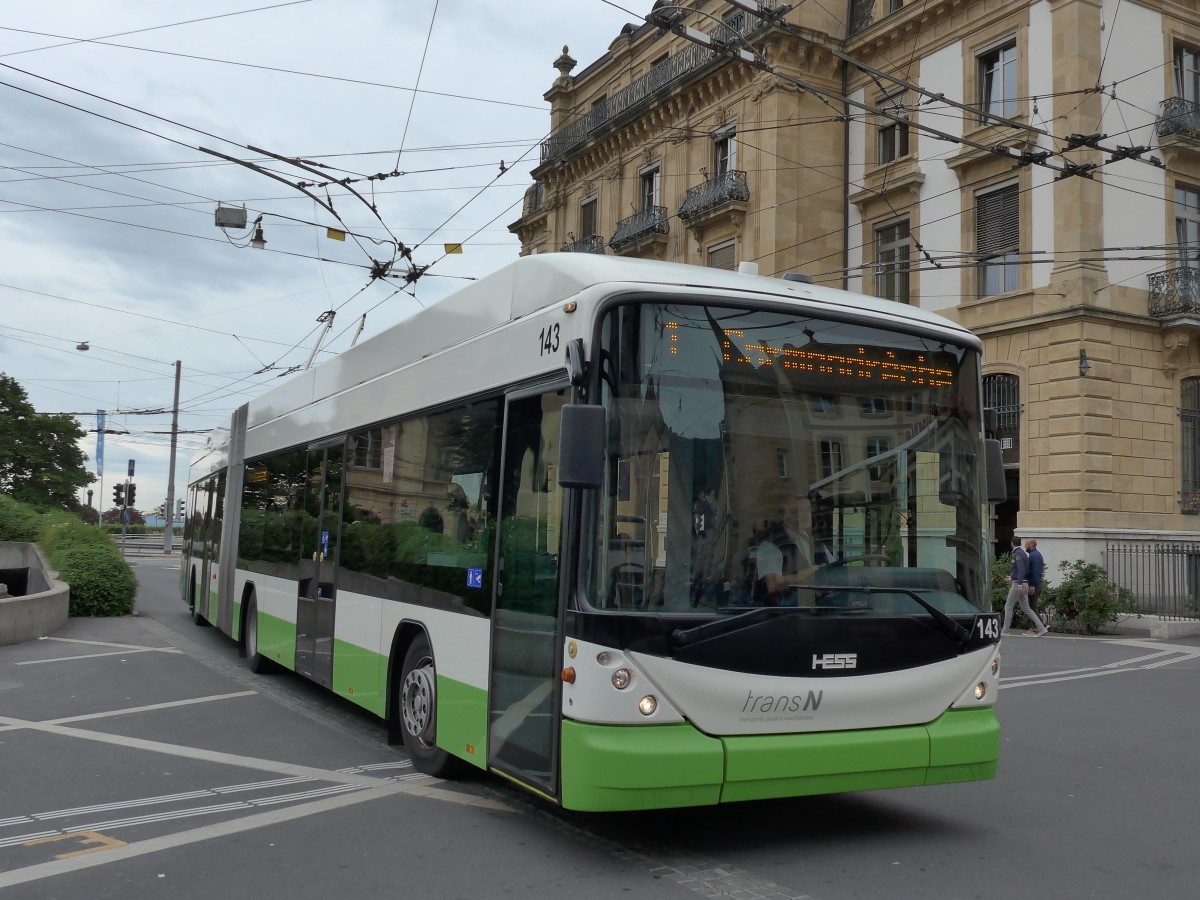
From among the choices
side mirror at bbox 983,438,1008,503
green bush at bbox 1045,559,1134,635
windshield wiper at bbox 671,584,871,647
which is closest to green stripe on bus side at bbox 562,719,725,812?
windshield wiper at bbox 671,584,871,647

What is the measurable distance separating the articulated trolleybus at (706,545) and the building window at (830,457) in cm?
1

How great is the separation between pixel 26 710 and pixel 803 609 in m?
7.72

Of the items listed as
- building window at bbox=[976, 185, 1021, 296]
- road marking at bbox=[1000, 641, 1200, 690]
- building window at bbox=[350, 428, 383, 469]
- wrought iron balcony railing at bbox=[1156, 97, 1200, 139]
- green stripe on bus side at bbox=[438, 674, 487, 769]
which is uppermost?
wrought iron balcony railing at bbox=[1156, 97, 1200, 139]

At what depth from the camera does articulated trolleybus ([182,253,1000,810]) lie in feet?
17.3

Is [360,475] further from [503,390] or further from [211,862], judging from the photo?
[211,862]

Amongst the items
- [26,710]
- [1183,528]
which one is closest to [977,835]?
[26,710]

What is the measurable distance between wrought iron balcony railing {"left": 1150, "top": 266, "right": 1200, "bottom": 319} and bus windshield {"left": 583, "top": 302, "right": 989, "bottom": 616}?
20.6 metres

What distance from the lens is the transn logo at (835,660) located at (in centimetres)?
550

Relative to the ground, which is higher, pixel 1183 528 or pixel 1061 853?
pixel 1183 528

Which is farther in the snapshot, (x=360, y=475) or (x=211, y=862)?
(x=360, y=475)

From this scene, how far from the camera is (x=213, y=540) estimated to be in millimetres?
16016

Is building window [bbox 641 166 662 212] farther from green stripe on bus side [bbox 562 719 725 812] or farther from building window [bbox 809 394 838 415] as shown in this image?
green stripe on bus side [bbox 562 719 725 812]

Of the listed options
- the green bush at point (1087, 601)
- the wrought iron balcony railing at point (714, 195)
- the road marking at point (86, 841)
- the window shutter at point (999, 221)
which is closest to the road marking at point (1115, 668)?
the green bush at point (1087, 601)

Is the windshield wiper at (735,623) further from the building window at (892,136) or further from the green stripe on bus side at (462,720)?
the building window at (892,136)
